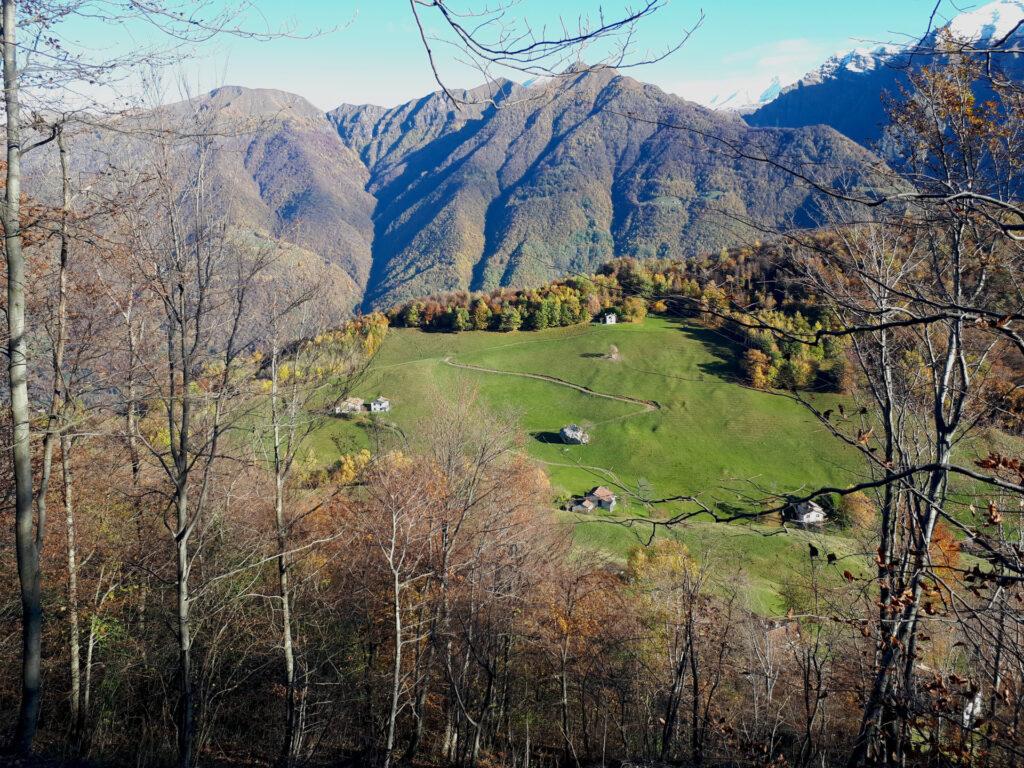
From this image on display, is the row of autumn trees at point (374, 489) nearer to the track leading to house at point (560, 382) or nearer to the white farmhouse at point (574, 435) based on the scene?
the white farmhouse at point (574, 435)

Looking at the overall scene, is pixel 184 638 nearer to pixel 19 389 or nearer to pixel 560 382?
pixel 19 389

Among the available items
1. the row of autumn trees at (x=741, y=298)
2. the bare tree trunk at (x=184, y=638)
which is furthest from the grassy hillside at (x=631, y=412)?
the row of autumn trees at (x=741, y=298)

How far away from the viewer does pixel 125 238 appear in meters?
6.21

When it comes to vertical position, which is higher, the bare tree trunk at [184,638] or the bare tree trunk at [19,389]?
the bare tree trunk at [19,389]

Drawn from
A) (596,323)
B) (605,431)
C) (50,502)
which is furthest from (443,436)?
(596,323)

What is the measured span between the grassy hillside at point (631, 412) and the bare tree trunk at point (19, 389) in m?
26.8

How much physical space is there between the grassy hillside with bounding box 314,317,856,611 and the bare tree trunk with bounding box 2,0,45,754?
88.1ft

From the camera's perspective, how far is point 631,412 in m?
55.5

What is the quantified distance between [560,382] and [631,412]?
9.26 meters

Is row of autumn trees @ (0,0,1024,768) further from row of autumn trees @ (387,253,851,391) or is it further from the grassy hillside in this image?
the grassy hillside

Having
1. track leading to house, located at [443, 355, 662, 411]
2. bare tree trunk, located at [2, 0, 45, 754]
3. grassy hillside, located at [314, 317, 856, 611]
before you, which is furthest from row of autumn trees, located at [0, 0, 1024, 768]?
track leading to house, located at [443, 355, 662, 411]

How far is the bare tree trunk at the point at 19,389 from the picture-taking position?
4.42 meters

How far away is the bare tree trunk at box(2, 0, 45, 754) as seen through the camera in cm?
442

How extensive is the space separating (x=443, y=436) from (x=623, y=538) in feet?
56.4
